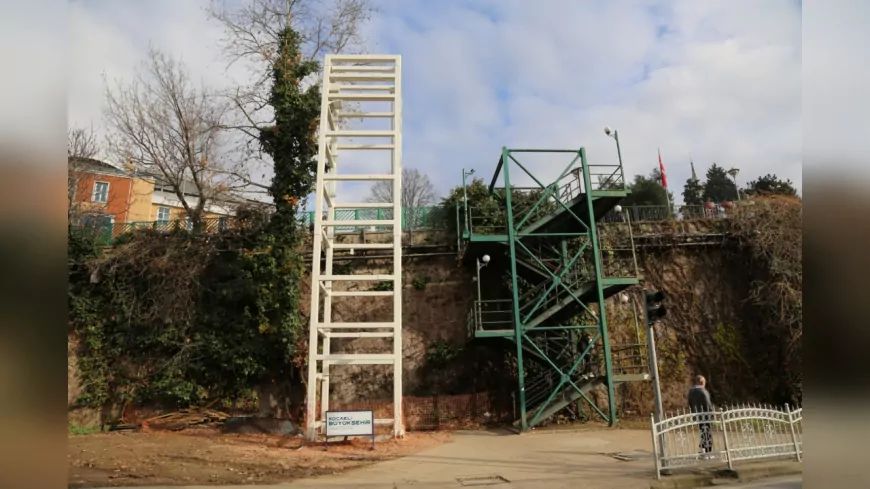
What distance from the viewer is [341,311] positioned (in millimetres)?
17484

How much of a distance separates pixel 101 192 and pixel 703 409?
24835 millimetres

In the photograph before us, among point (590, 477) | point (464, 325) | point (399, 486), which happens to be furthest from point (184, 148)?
point (590, 477)

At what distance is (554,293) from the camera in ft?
51.2

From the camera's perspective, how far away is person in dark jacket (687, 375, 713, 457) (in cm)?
770

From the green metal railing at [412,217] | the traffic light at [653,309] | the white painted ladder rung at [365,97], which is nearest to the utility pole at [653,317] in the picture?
the traffic light at [653,309]

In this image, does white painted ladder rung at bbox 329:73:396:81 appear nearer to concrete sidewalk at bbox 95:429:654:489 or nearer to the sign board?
the sign board

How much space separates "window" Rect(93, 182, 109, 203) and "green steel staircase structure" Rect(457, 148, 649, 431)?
55.7 feet

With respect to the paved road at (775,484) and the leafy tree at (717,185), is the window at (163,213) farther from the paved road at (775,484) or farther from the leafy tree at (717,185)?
the leafy tree at (717,185)

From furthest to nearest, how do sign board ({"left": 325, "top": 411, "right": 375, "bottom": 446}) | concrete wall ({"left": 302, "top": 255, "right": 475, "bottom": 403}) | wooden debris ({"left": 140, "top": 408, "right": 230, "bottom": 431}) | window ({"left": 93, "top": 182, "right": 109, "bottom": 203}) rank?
window ({"left": 93, "top": 182, "right": 109, "bottom": 203}), concrete wall ({"left": 302, "top": 255, "right": 475, "bottom": 403}), wooden debris ({"left": 140, "top": 408, "right": 230, "bottom": 431}), sign board ({"left": 325, "top": 411, "right": 375, "bottom": 446})

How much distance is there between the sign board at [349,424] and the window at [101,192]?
17.3 metres

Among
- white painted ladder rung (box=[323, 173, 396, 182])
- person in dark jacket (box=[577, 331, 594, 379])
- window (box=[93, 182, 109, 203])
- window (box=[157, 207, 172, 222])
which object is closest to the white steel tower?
white painted ladder rung (box=[323, 173, 396, 182])

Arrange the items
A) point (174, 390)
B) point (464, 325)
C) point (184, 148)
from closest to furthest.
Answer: point (174, 390), point (464, 325), point (184, 148)
